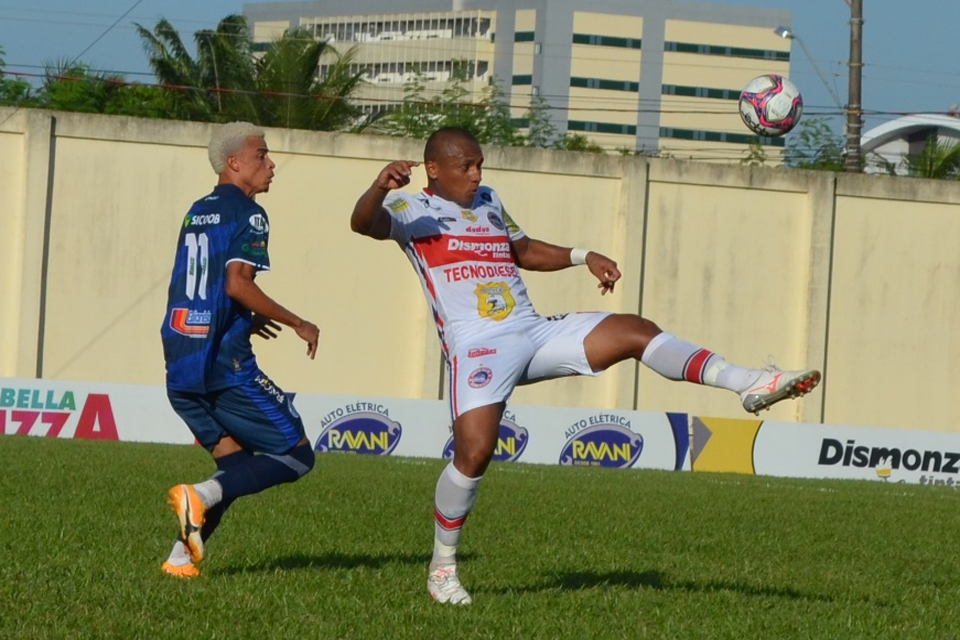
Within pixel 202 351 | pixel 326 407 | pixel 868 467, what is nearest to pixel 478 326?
pixel 202 351

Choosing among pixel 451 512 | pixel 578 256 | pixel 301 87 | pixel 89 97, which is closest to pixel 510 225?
pixel 578 256

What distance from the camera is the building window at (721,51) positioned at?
131500 millimetres

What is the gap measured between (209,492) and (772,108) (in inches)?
773

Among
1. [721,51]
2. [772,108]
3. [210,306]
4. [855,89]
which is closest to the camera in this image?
[210,306]

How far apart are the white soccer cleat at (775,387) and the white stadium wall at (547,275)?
21.6 m

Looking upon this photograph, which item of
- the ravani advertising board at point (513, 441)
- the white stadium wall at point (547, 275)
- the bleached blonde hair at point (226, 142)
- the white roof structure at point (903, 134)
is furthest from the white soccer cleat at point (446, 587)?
the white roof structure at point (903, 134)

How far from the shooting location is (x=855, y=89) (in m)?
33.1

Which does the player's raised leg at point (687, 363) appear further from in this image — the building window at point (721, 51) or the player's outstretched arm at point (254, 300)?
the building window at point (721, 51)

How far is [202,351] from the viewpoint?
6992 mm

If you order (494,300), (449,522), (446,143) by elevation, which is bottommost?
(449,522)

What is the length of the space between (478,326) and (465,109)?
30.8m

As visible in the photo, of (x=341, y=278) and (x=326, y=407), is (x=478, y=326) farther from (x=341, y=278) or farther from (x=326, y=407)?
(x=341, y=278)

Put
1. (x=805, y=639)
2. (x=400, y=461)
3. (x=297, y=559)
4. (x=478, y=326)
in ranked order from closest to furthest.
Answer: (x=805, y=639) < (x=478, y=326) < (x=297, y=559) < (x=400, y=461)

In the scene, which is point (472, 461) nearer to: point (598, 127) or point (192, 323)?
point (192, 323)
